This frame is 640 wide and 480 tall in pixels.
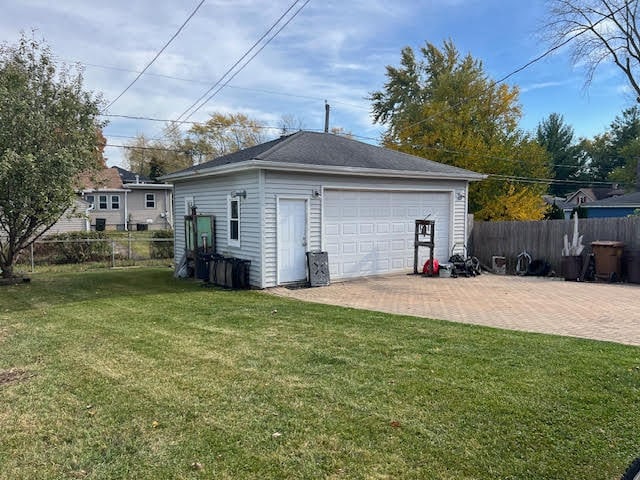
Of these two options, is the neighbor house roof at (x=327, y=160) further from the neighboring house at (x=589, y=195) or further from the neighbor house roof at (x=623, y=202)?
the neighboring house at (x=589, y=195)

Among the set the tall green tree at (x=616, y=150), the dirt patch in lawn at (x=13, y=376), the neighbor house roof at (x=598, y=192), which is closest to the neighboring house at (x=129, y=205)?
the dirt patch in lawn at (x=13, y=376)

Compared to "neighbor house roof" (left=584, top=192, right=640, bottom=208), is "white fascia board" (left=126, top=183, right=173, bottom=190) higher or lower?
higher

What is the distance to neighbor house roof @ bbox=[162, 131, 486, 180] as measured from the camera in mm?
9881

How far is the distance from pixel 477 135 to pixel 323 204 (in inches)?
715

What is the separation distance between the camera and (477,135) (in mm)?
25594

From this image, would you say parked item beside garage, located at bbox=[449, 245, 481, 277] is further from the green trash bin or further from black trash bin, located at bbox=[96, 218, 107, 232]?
black trash bin, located at bbox=[96, 218, 107, 232]

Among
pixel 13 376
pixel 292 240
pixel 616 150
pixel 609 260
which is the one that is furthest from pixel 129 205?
pixel 616 150

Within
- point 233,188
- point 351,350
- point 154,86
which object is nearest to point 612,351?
point 351,350

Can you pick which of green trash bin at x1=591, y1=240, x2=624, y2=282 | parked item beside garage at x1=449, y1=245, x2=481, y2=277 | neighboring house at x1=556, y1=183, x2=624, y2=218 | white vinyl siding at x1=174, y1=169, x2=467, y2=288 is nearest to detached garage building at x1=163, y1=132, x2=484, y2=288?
white vinyl siding at x1=174, y1=169, x2=467, y2=288

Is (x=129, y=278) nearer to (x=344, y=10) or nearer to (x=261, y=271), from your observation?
(x=261, y=271)

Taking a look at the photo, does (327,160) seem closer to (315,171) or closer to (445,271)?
(315,171)

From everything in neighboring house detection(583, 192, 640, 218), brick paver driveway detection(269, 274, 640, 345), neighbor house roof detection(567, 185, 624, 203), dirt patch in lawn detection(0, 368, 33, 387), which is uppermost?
neighbor house roof detection(567, 185, 624, 203)

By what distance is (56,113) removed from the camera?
10.4 m

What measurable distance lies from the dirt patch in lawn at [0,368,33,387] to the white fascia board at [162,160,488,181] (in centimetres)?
578
